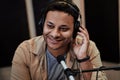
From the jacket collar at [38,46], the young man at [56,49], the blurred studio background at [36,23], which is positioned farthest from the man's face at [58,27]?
the blurred studio background at [36,23]

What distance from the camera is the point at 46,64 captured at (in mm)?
1562

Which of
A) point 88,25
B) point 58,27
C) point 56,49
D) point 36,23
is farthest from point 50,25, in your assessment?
point 88,25

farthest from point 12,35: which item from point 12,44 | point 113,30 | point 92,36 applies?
point 113,30

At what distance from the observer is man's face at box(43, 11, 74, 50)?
1380 mm

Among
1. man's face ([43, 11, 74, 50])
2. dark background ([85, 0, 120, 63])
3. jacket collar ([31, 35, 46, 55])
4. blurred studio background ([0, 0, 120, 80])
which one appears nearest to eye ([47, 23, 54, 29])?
man's face ([43, 11, 74, 50])

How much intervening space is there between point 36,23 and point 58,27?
0.91 m

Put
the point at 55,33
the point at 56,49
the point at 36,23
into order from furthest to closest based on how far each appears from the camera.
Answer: the point at 36,23 → the point at 56,49 → the point at 55,33

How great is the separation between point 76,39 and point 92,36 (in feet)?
2.81

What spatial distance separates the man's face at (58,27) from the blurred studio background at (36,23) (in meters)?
0.81

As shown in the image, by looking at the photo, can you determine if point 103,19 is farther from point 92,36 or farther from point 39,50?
point 39,50

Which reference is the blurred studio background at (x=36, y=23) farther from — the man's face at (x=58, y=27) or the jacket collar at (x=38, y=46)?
the man's face at (x=58, y=27)

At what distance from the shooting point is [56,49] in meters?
1.50

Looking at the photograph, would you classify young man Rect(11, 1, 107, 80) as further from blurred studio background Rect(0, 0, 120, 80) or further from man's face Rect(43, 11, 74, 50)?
blurred studio background Rect(0, 0, 120, 80)

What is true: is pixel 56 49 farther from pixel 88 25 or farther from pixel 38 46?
pixel 88 25
